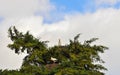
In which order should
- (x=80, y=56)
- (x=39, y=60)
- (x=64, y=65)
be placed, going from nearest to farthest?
(x=64, y=65)
(x=80, y=56)
(x=39, y=60)

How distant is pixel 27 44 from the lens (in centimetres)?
4244

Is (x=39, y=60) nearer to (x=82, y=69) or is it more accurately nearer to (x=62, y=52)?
(x=62, y=52)

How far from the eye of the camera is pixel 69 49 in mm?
40312

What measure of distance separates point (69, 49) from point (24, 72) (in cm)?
516

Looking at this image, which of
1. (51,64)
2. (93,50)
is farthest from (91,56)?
(51,64)

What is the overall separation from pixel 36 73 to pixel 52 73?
124 cm

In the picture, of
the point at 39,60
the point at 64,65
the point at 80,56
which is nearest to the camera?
the point at 64,65

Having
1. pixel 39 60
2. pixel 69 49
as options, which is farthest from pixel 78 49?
pixel 39 60

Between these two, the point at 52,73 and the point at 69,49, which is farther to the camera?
the point at 69,49

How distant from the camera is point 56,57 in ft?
133

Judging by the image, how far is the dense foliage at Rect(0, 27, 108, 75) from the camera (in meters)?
36.5

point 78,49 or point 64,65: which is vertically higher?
point 78,49

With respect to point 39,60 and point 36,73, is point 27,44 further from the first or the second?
point 36,73

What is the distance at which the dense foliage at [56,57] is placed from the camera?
120 feet
